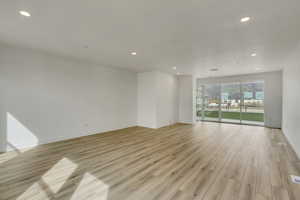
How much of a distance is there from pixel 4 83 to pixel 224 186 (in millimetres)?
5307

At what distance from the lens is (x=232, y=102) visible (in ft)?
26.0

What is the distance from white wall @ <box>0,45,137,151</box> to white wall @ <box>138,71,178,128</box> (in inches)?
47.7

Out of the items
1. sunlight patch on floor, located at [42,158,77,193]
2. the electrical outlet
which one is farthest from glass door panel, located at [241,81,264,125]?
sunlight patch on floor, located at [42,158,77,193]

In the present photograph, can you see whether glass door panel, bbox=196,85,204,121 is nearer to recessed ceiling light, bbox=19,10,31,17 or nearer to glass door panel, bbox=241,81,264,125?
glass door panel, bbox=241,81,264,125

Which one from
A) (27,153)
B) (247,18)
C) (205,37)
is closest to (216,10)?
(247,18)

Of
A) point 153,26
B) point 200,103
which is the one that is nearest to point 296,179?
point 153,26

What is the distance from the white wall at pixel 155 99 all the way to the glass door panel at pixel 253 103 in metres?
4.08

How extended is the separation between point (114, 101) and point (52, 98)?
227 centimetres

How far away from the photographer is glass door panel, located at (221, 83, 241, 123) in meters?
7.76

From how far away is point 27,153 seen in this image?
340 centimetres

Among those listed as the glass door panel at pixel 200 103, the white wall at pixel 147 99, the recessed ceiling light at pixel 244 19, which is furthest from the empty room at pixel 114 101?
the glass door panel at pixel 200 103

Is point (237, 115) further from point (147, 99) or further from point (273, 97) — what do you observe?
point (147, 99)

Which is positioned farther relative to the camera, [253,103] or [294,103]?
[253,103]

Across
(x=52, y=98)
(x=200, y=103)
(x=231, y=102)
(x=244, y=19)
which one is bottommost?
(x=200, y=103)
